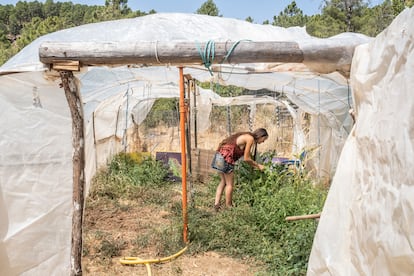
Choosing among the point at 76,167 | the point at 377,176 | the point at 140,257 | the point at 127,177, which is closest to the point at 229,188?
the point at 140,257

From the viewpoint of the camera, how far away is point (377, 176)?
74.4 inches

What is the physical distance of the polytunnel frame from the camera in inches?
115

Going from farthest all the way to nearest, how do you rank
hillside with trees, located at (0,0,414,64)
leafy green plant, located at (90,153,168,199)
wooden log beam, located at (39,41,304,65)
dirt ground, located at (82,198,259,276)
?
hillside with trees, located at (0,0,414,64), leafy green plant, located at (90,153,168,199), dirt ground, located at (82,198,259,276), wooden log beam, located at (39,41,304,65)

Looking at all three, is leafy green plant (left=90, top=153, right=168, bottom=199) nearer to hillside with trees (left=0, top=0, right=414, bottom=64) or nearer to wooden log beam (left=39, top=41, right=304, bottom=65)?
wooden log beam (left=39, top=41, right=304, bottom=65)

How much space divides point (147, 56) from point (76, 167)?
3.78 ft

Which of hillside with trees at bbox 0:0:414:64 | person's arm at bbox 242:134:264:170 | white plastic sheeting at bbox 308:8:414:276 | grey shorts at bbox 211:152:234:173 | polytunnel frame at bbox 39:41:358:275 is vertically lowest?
grey shorts at bbox 211:152:234:173

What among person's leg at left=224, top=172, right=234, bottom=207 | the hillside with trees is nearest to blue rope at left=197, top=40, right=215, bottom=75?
person's leg at left=224, top=172, right=234, bottom=207

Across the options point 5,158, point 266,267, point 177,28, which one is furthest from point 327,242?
point 177,28

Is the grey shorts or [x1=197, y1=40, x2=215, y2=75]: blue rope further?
the grey shorts

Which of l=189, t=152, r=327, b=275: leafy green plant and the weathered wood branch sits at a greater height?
the weathered wood branch

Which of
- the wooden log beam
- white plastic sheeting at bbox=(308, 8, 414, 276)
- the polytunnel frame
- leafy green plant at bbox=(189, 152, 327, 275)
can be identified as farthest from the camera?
leafy green plant at bbox=(189, 152, 327, 275)

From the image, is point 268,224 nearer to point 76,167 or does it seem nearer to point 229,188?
point 229,188

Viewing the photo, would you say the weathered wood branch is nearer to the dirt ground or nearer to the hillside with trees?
the dirt ground

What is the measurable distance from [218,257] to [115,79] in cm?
351
